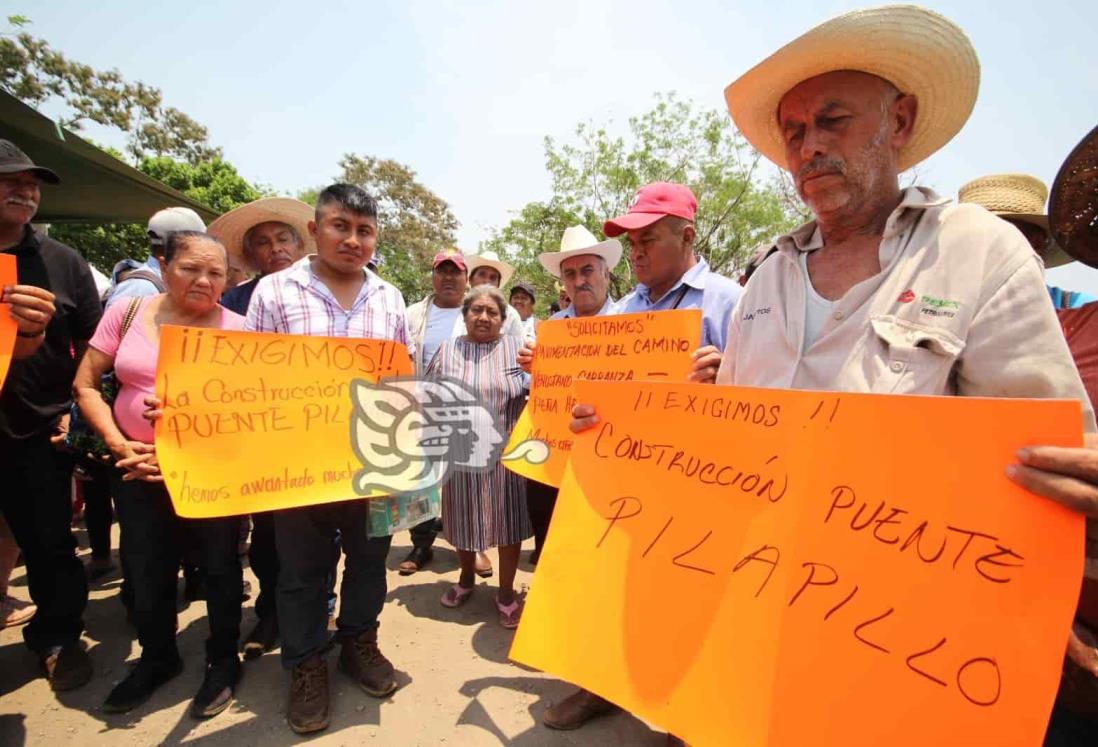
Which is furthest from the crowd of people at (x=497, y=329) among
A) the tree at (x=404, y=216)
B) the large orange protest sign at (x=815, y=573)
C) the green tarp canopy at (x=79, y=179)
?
the tree at (x=404, y=216)

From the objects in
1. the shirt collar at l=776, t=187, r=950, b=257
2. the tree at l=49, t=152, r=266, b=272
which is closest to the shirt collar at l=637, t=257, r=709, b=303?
the shirt collar at l=776, t=187, r=950, b=257

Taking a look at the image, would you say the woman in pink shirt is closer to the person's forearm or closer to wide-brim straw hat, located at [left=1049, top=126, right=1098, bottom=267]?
the person's forearm

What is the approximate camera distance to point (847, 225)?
1.32m

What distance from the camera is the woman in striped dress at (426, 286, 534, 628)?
3.20 meters

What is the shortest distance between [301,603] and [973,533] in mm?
2399

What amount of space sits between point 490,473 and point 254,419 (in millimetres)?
1521

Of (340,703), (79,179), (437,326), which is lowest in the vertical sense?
(340,703)

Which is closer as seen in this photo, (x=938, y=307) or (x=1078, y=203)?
(x=938, y=307)

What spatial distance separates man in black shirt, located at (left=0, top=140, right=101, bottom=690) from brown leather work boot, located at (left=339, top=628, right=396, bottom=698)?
1.29 metres

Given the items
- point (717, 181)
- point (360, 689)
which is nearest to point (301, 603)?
point (360, 689)

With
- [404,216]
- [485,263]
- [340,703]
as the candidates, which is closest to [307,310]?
[340,703]

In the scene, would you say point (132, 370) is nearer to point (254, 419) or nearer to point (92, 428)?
point (92, 428)

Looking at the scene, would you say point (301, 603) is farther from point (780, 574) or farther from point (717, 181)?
point (717, 181)

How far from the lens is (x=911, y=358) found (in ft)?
3.52
